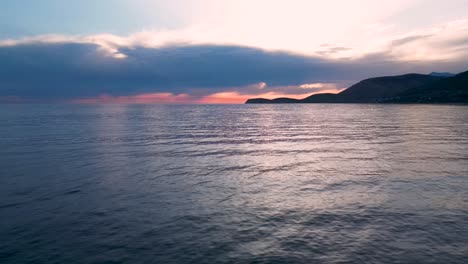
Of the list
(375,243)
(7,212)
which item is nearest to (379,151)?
(375,243)

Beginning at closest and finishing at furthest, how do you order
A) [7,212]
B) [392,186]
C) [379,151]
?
[7,212] → [392,186] → [379,151]

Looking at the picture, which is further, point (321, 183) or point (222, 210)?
point (321, 183)

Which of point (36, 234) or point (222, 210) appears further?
point (222, 210)

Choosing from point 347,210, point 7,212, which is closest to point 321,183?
point 347,210

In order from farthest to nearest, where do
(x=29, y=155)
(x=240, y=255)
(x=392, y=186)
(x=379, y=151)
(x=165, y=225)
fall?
(x=379, y=151)
(x=29, y=155)
(x=392, y=186)
(x=165, y=225)
(x=240, y=255)

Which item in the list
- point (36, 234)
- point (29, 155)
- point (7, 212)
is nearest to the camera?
point (36, 234)

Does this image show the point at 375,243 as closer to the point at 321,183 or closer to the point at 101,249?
the point at 321,183

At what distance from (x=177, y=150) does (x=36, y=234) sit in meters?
24.4

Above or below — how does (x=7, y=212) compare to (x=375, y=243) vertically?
above

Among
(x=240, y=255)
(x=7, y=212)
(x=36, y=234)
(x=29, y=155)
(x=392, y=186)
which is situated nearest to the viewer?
(x=240, y=255)

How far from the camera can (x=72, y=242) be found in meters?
14.0

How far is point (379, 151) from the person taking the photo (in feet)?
123

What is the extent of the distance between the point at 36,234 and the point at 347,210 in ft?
51.8

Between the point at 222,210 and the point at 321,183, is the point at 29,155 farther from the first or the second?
the point at 321,183
